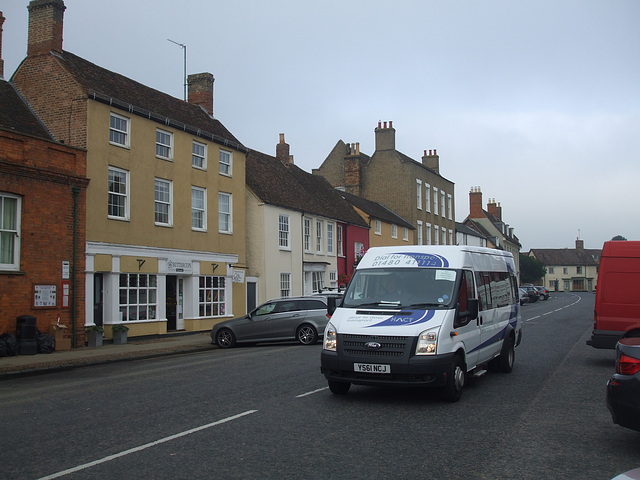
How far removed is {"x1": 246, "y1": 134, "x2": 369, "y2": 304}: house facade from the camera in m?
29.2

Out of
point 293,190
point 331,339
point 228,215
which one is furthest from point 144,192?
point 331,339

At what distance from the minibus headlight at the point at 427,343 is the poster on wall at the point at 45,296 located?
13.0 meters

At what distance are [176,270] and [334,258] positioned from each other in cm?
1430

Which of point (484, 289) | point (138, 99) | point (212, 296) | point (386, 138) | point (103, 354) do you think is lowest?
point (103, 354)

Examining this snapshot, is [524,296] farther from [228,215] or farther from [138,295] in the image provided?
[138,295]

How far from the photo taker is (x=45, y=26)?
70.0 feet

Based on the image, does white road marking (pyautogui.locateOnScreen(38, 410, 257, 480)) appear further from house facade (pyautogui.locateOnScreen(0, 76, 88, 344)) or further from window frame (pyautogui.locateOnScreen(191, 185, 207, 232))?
window frame (pyautogui.locateOnScreen(191, 185, 207, 232))

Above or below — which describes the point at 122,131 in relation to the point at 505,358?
above

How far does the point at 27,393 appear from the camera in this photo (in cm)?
1089

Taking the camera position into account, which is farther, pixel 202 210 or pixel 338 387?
pixel 202 210

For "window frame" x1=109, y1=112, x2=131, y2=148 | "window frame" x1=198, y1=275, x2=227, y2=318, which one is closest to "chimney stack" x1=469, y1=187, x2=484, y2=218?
"window frame" x1=198, y1=275, x2=227, y2=318

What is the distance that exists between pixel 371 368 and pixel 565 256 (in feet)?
425

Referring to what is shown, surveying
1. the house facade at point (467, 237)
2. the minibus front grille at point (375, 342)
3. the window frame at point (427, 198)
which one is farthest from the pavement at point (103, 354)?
the house facade at point (467, 237)

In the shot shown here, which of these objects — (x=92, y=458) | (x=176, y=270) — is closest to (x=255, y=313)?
(x=176, y=270)
